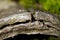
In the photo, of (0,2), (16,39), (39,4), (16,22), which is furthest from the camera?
(0,2)

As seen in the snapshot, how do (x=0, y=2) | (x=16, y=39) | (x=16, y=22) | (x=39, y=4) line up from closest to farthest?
(x=16, y=22) → (x=16, y=39) → (x=39, y=4) → (x=0, y=2)

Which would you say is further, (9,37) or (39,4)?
(39,4)

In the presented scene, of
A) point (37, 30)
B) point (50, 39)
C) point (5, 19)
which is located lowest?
point (50, 39)

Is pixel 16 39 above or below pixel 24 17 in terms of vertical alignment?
below

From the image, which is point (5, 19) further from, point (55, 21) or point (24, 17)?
point (55, 21)

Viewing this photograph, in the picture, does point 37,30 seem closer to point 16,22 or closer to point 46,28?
point 46,28

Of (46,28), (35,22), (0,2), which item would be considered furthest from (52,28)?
(0,2)

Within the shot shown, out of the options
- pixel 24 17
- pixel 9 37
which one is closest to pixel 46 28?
pixel 24 17
